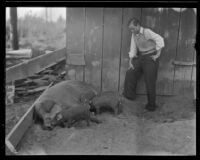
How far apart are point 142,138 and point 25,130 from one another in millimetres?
1933

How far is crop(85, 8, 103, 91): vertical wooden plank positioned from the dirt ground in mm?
1254

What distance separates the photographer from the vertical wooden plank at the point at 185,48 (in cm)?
Result: 739

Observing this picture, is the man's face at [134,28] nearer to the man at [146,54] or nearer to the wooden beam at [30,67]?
the man at [146,54]

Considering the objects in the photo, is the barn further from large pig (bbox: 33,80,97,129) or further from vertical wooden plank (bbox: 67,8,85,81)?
large pig (bbox: 33,80,97,129)

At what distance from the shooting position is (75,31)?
24.7 ft

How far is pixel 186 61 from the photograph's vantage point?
769cm

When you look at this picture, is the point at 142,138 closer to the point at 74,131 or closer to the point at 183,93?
the point at 74,131

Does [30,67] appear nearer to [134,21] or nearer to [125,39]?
[125,39]

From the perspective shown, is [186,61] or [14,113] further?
[186,61]

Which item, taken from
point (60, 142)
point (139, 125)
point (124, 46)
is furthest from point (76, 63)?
point (60, 142)

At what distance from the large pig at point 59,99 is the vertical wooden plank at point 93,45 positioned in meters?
0.52

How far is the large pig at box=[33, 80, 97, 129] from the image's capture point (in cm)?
585

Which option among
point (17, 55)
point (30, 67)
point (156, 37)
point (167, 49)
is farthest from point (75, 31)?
point (17, 55)

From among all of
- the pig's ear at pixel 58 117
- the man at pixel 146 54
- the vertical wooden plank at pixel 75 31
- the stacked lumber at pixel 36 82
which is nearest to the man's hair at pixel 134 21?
the man at pixel 146 54
